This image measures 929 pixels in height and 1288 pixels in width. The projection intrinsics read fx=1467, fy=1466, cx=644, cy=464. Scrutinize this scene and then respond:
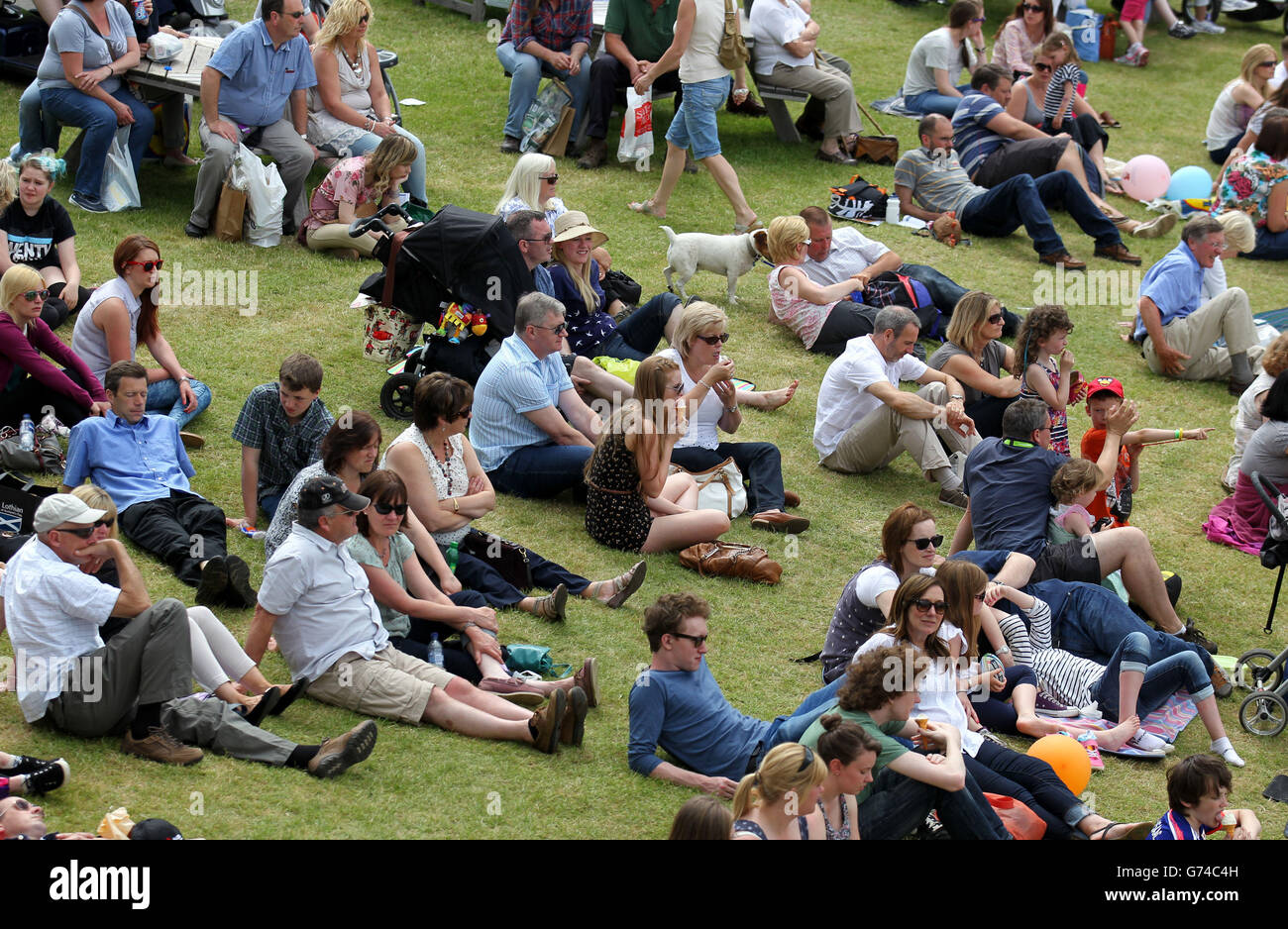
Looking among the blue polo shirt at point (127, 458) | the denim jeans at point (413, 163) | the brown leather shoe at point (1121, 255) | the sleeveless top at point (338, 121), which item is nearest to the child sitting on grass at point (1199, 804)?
the blue polo shirt at point (127, 458)

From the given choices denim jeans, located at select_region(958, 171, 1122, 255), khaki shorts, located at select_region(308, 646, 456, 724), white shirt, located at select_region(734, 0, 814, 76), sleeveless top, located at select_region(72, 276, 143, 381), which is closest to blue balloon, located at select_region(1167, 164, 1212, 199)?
denim jeans, located at select_region(958, 171, 1122, 255)

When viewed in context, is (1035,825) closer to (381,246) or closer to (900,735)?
(900,735)

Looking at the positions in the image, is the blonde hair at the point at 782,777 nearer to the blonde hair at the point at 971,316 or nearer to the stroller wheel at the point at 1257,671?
the stroller wheel at the point at 1257,671

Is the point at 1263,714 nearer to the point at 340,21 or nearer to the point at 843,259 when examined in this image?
the point at 843,259

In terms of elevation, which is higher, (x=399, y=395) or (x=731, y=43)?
(x=731, y=43)

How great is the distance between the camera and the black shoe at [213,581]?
22.4 feet

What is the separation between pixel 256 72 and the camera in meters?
10.9

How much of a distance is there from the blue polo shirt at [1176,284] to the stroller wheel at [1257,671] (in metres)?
4.04

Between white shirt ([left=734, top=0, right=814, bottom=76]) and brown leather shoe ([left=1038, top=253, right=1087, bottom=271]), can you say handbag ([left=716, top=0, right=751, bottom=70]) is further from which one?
brown leather shoe ([left=1038, top=253, right=1087, bottom=271])

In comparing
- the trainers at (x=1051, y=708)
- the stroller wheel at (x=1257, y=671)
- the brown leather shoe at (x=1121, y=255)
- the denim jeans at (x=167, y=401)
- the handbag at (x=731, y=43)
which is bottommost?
the denim jeans at (x=167, y=401)

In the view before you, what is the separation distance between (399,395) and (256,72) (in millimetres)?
3378

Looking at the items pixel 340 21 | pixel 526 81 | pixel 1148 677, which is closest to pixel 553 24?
pixel 526 81
